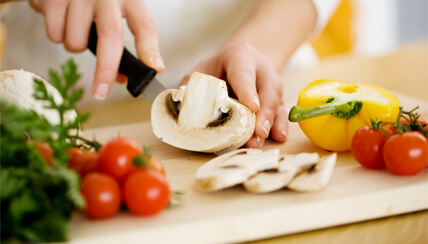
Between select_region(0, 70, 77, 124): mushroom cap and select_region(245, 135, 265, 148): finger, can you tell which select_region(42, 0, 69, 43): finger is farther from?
select_region(245, 135, 265, 148): finger

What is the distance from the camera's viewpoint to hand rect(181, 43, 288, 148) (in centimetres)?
156

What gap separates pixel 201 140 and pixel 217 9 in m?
1.13

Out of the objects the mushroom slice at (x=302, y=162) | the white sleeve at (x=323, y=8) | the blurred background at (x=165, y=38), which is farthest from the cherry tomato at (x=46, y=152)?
the white sleeve at (x=323, y=8)

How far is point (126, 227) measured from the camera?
1.05 meters

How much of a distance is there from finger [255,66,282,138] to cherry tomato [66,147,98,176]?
1.81 feet

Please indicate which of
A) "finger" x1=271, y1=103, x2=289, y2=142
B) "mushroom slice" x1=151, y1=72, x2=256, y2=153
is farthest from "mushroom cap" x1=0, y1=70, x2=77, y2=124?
"finger" x1=271, y1=103, x2=289, y2=142

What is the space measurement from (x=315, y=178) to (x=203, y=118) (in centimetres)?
49

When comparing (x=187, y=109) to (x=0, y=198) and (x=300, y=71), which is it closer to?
(x=0, y=198)

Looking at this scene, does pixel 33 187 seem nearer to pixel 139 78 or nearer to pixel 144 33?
pixel 139 78

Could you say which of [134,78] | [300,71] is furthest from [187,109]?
[300,71]

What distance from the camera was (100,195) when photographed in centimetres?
104

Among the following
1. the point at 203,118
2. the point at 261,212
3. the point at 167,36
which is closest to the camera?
the point at 261,212

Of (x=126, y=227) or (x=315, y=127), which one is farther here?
(x=315, y=127)

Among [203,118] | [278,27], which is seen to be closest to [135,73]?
[203,118]
